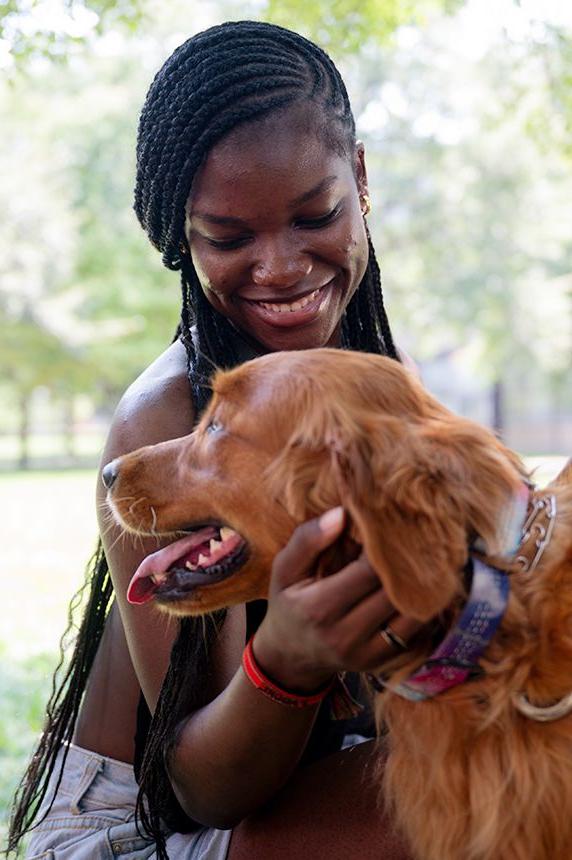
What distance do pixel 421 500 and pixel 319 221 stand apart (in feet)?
4.38

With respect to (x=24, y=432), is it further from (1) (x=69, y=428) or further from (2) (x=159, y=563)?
(2) (x=159, y=563)

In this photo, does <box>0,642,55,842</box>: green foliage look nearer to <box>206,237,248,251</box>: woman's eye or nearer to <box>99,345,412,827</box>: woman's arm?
<box>99,345,412,827</box>: woman's arm

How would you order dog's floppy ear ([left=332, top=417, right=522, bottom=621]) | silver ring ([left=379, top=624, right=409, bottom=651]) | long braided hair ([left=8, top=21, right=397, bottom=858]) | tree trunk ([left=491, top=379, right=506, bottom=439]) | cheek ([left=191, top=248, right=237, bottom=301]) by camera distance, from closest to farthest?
dog's floppy ear ([left=332, top=417, right=522, bottom=621]), silver ring ([left=379, top=624, right=409, bottom=651]), long braided hair ([left=8, top=21, right=397, bottom=858]), cheek ([left=191, top=248, right=237, bottom=301]), tree trunk ([left=491, top=379, right=506, bottom=439])

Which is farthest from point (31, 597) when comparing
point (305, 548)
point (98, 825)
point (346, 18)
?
point (305, 548)

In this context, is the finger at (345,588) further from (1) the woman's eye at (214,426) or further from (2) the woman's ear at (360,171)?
A: (2) the woman's ear at (360,171)

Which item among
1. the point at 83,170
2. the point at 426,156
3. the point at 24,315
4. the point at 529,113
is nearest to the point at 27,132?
the point at 83,170

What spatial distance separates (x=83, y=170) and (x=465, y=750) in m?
28.3

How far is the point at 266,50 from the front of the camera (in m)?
3.36

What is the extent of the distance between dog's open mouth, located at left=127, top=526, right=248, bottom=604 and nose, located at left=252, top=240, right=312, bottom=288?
2.90ft

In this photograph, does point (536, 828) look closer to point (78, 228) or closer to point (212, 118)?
point (212, 118)

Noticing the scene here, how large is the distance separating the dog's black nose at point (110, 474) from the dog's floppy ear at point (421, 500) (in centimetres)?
76

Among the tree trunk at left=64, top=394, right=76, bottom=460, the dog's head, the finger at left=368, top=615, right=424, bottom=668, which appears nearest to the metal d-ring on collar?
the dog's head

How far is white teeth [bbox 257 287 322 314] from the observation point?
3.37 meters

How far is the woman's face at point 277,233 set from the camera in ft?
10.4
